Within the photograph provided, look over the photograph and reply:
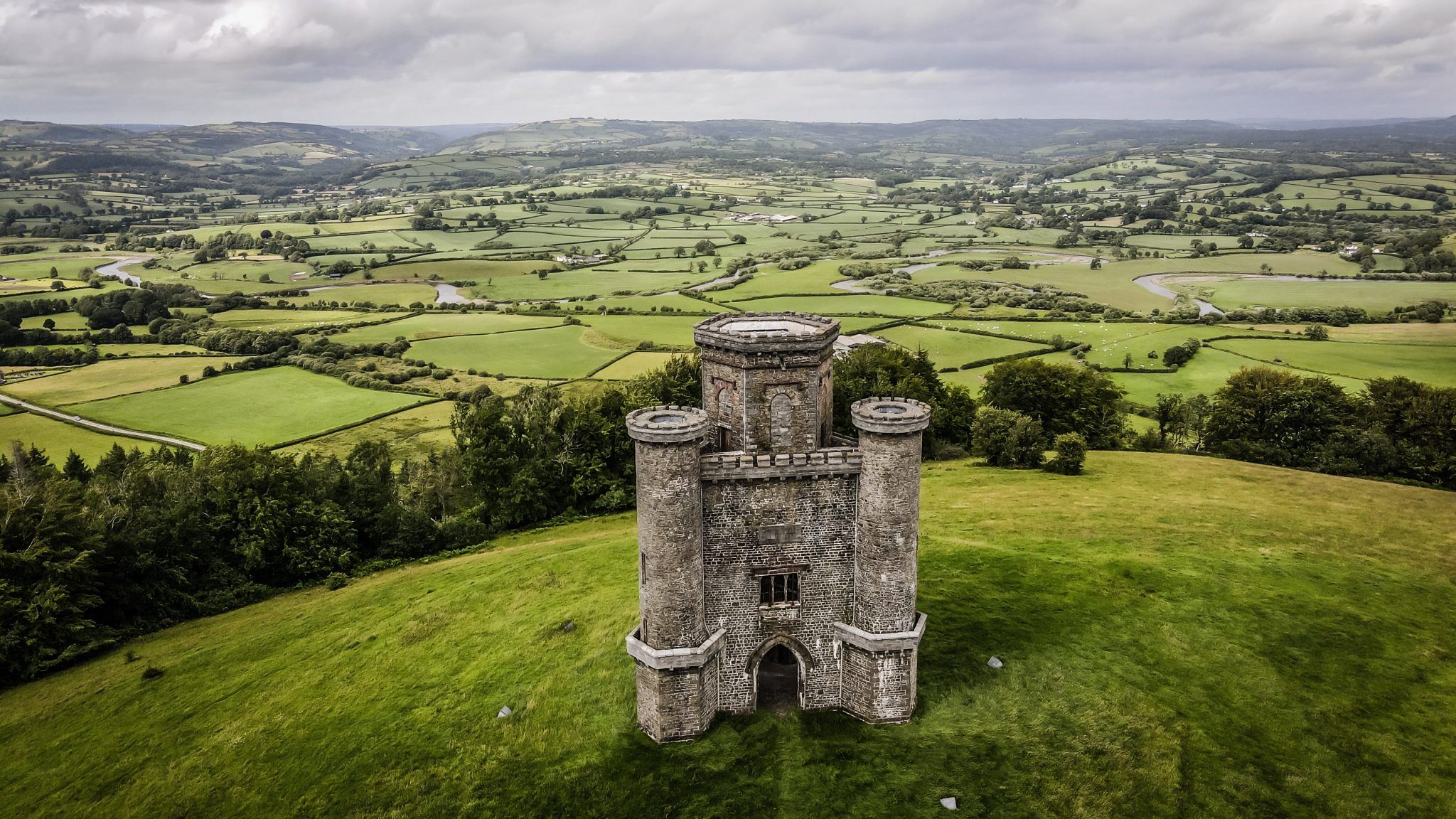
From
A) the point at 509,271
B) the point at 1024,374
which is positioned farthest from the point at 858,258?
the point at 1024,374

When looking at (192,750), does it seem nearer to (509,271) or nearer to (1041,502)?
(1041,502)

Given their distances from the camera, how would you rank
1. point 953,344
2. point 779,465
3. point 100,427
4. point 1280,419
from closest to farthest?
point 779,465
point 1280,419
point 100,427
point 953,344

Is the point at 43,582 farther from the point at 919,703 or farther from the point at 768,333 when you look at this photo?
the point at 919,703

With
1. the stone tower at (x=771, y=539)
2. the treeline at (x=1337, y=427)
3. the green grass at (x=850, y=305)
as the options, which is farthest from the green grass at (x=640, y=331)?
the stone tower at (x=771, y=539)

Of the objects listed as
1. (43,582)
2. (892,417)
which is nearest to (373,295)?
(43,582)

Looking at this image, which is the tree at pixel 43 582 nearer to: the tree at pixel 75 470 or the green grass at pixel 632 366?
the tree at pixel 75 470

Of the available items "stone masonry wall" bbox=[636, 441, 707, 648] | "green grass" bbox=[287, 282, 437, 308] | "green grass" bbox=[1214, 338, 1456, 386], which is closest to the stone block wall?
"stone masonry wall" bbox=[636, 441, 707, 648]
